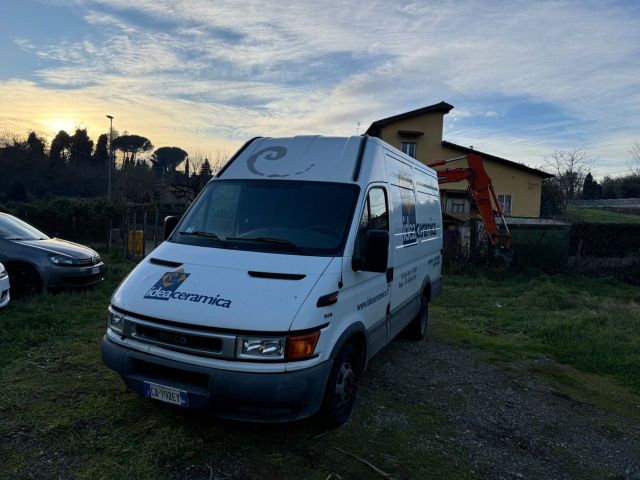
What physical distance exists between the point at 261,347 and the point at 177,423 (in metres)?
1.29

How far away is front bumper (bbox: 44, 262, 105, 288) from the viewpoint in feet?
27.2

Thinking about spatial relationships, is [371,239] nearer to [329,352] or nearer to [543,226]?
[329,352]

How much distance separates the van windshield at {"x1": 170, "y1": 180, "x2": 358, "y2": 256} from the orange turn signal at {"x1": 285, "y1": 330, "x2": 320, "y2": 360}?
0.78 metres

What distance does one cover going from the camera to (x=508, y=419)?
4641 mm

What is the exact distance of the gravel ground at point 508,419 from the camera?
3850 mm

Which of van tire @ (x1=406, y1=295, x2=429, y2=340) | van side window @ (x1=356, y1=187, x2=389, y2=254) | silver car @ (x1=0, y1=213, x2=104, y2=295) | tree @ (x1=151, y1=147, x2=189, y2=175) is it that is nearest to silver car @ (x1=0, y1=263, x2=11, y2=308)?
silver car @ (x1=0, y1=213, x2=104, y2=295)

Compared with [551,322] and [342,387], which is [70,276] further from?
[551,322]

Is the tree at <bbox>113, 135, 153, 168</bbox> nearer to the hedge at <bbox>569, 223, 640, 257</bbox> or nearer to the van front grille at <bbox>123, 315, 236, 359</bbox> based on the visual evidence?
the hedge at <bbox>569, 223, 640, 257</bbox>

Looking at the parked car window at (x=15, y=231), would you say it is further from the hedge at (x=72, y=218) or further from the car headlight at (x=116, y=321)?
the hedge at (x=72, y=218)

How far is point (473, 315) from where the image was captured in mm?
9344

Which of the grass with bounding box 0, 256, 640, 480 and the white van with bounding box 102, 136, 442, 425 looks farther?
the grass with bounding box 0, 256, 640, 480

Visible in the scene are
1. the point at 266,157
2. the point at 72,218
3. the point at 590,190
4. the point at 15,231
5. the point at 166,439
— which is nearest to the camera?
the point at 166,439

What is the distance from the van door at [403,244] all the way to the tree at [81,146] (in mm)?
62469

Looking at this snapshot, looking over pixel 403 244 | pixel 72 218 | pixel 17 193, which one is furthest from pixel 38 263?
pixel 17 193
